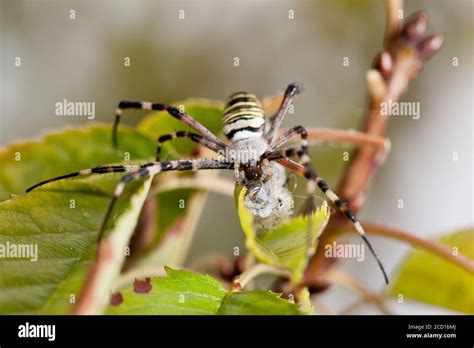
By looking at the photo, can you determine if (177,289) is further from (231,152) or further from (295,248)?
(231,152)

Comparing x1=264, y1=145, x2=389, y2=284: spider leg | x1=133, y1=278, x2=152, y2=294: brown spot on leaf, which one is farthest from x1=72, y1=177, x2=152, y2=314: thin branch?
x1=264, y1=145, x2=389, y2=284: spider leg

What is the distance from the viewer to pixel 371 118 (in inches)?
91.1

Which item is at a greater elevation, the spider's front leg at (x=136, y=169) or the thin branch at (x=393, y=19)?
the thin branch at (x=393, y=19)

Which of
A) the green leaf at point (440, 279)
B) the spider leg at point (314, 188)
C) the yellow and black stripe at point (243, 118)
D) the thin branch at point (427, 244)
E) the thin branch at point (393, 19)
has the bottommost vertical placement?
the green leaf at point (440, 279)

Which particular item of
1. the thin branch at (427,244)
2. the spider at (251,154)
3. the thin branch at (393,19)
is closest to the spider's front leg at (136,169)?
the spider at (251,154)

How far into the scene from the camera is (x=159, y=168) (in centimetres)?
201

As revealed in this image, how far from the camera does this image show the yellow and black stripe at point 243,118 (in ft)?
7.73

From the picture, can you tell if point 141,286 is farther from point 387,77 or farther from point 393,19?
point 393,19

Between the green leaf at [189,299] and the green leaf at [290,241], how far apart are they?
121mm

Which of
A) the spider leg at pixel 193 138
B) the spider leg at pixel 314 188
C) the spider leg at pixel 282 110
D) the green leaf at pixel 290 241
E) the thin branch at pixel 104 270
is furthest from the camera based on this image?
the spider leg at pixel 282 110

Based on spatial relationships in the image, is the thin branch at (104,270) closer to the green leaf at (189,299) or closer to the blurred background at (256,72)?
the green leaf at (189,299)

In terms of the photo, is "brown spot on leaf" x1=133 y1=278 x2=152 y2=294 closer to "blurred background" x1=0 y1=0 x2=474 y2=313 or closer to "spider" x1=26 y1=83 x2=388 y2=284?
"spider" x1=26 y1=83 x2=388 y2=284
